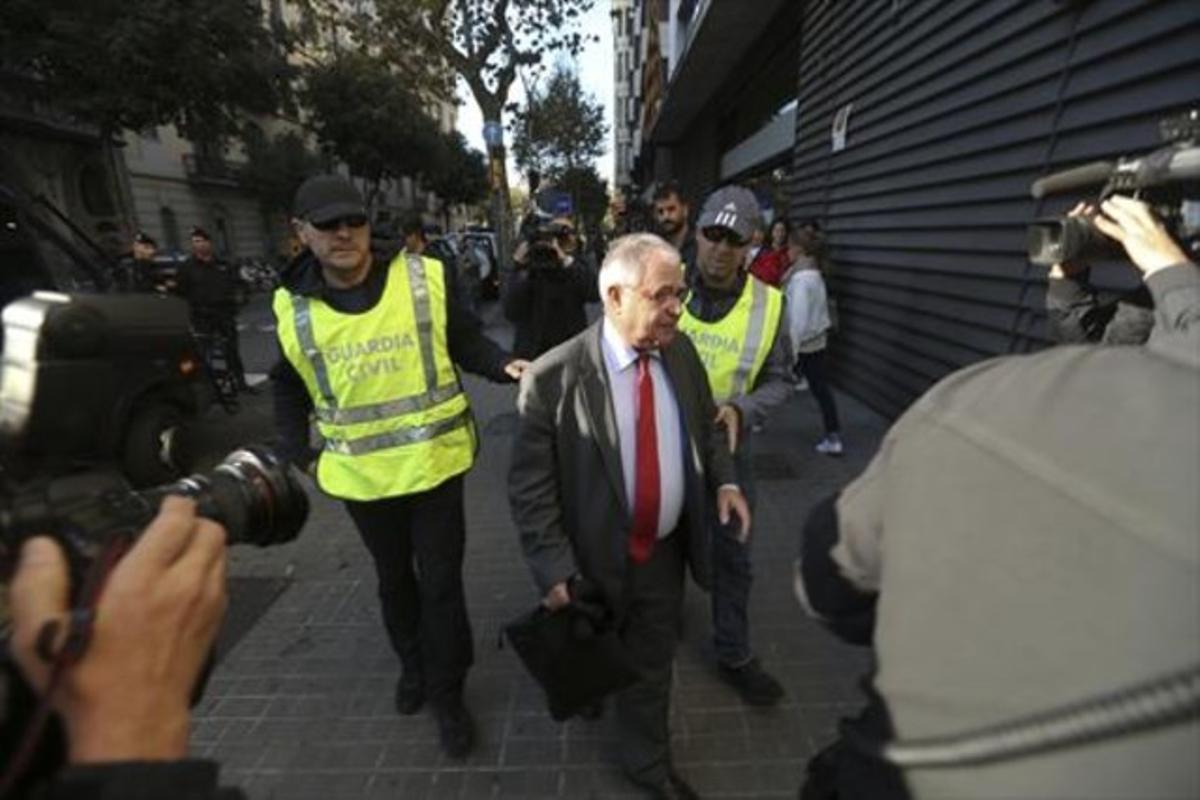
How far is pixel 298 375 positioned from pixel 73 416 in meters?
1.77

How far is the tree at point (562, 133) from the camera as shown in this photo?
104 ft

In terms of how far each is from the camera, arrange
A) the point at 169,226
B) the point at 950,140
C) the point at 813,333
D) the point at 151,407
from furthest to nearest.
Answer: the point at 169,226 < the point at 813,333 < the point at 950,140 < the point at 151,407

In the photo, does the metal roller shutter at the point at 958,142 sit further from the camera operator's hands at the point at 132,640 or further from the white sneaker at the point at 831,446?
the camera operator's hands at the point at 132,640

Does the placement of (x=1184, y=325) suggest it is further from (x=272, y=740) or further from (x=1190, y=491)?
(x=272, y=740)

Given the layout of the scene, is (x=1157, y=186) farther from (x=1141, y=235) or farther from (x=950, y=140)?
(x=950, y=140)

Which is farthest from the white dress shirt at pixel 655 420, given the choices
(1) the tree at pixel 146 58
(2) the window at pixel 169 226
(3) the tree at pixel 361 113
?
(2) the window at pixel 169 226

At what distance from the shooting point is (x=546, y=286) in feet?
15.5

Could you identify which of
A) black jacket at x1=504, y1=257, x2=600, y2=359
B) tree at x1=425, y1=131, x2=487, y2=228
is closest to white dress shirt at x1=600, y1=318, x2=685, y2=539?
black jacket at x1=504, y1=257, x2=600, y2=359

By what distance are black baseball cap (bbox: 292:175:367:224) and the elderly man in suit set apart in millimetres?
866

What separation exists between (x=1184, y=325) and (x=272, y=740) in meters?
3.05

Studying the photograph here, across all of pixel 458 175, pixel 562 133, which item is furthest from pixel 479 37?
pixel 458 175

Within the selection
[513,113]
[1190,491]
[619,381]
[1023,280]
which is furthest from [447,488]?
[513,113]

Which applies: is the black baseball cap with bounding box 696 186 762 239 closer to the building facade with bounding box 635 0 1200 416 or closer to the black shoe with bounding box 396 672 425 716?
the building facade with bounding box 635 0 1200 416

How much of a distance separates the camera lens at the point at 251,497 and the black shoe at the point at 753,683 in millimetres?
2071
